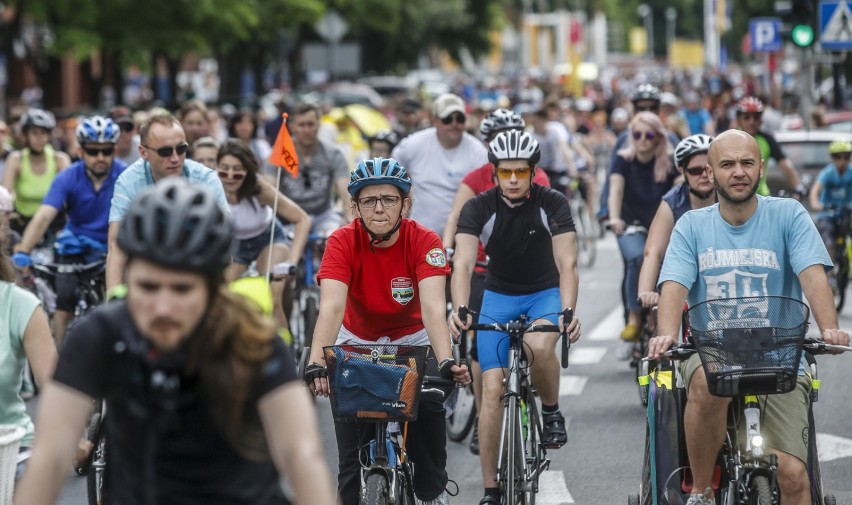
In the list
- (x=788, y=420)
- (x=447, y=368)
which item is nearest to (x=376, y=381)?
(x=447, y=368)

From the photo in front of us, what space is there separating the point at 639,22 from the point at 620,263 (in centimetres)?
15468

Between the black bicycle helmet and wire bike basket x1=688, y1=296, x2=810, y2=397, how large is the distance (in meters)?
2.50

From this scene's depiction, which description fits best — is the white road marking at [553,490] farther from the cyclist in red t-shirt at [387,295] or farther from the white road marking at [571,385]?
the white road marking at [571,385]

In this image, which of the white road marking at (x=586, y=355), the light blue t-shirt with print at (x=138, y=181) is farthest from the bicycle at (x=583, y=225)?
the light blue t-shirt with print at (x=138, y=181)

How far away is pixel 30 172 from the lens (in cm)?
1304

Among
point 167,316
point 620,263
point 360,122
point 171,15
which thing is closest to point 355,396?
point 167,316

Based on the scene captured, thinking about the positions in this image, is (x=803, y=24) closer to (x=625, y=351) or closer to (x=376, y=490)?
(x=625, y=351)

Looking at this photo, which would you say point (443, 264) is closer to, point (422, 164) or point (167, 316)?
point (167, 316)

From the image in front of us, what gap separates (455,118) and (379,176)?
Result: 4.94m

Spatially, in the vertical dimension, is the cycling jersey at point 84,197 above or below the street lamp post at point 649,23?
below

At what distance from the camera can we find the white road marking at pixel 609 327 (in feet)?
45.7

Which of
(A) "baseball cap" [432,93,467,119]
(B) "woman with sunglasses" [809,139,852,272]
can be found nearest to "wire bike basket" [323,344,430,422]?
(A) "baseball cap" [432,93,467,119]

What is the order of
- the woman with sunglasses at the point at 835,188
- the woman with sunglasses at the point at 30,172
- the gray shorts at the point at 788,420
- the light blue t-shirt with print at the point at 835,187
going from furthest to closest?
the light blue t-shirt with print at the point at 835,187
the woman with sunglasses at the point at 835,188
the woman with sunglasses at the point at 30,172
the gray shorts at the point at 788,420

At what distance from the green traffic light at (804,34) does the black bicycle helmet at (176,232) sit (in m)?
17.2
